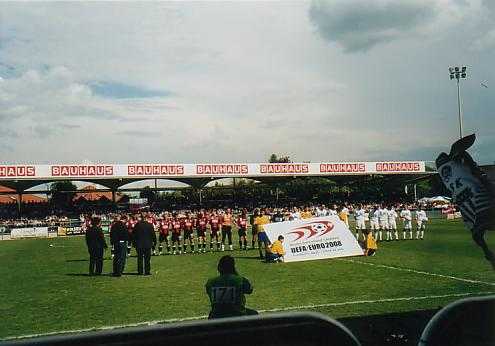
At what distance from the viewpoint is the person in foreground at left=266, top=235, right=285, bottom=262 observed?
1709 cm

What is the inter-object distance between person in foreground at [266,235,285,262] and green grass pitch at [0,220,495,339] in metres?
0.54

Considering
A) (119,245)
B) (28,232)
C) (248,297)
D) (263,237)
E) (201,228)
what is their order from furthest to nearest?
(28,232)
(201,228)
(263,237)
(119,245)
(248,297)

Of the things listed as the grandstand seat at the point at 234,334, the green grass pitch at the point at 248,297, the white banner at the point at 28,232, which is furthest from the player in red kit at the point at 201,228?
the white banner at the point at 28,232

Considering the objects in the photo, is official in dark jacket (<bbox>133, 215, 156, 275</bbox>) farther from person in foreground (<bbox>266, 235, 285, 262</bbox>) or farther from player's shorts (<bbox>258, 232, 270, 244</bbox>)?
player's shorts (<bbox>258, 232, 270, 244</bbox>)

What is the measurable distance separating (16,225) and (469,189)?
1745 inches

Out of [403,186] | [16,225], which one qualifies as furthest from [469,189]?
[403,186]

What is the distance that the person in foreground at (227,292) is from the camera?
5020mm

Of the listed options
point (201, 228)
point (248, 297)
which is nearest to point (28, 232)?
point (201, 228)

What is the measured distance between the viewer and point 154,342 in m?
1.73

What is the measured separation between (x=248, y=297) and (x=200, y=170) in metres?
38.2

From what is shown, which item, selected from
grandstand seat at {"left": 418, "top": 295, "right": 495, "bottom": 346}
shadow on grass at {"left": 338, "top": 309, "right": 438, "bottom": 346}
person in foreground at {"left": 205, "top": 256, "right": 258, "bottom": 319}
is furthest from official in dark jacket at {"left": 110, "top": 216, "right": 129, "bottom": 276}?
grandstand seat at {"left": 418, "top": 295, "right": 495, "bottom": 346}

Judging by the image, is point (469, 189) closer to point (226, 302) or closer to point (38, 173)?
point (226, 302)

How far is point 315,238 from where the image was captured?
58.2 feet

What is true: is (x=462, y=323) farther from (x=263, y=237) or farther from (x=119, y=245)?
(x=263, y=237)
